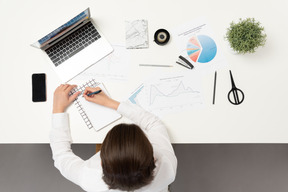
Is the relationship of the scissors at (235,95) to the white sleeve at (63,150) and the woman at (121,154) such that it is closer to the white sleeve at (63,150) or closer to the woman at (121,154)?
the woman at (121,154)

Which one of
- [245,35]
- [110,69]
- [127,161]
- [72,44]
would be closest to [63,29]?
[72,44]

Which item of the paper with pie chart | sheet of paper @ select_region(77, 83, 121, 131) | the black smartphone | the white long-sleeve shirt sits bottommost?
the white long-sleeve shirt

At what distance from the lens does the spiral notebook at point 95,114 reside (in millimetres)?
863

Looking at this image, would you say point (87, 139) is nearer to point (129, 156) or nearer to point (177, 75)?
point (129, 156)

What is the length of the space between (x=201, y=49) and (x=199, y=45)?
0.06ft

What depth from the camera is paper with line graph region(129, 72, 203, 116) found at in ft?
2.85

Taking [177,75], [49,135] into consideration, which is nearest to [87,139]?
[49,135]

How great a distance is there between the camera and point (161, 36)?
2.92ft

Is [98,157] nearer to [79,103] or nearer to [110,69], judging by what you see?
[79,103]

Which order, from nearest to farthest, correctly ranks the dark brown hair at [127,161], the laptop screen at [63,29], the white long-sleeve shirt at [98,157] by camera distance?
the dark brown hair at [127,161] < the white long-sleeve shirt at [98,157] < the laptop screen at [63,29]

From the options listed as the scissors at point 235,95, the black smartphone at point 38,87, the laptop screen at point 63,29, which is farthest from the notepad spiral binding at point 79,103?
the scissors at point 235,95

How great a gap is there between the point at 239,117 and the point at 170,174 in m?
0.37

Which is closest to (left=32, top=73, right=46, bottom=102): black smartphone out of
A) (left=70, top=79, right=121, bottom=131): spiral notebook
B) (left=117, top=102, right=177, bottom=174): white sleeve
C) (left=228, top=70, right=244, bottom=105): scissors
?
(left=70, top=79, right=121, bottom=131): spiral notebook

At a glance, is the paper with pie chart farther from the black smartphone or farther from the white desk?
the black smartphone
